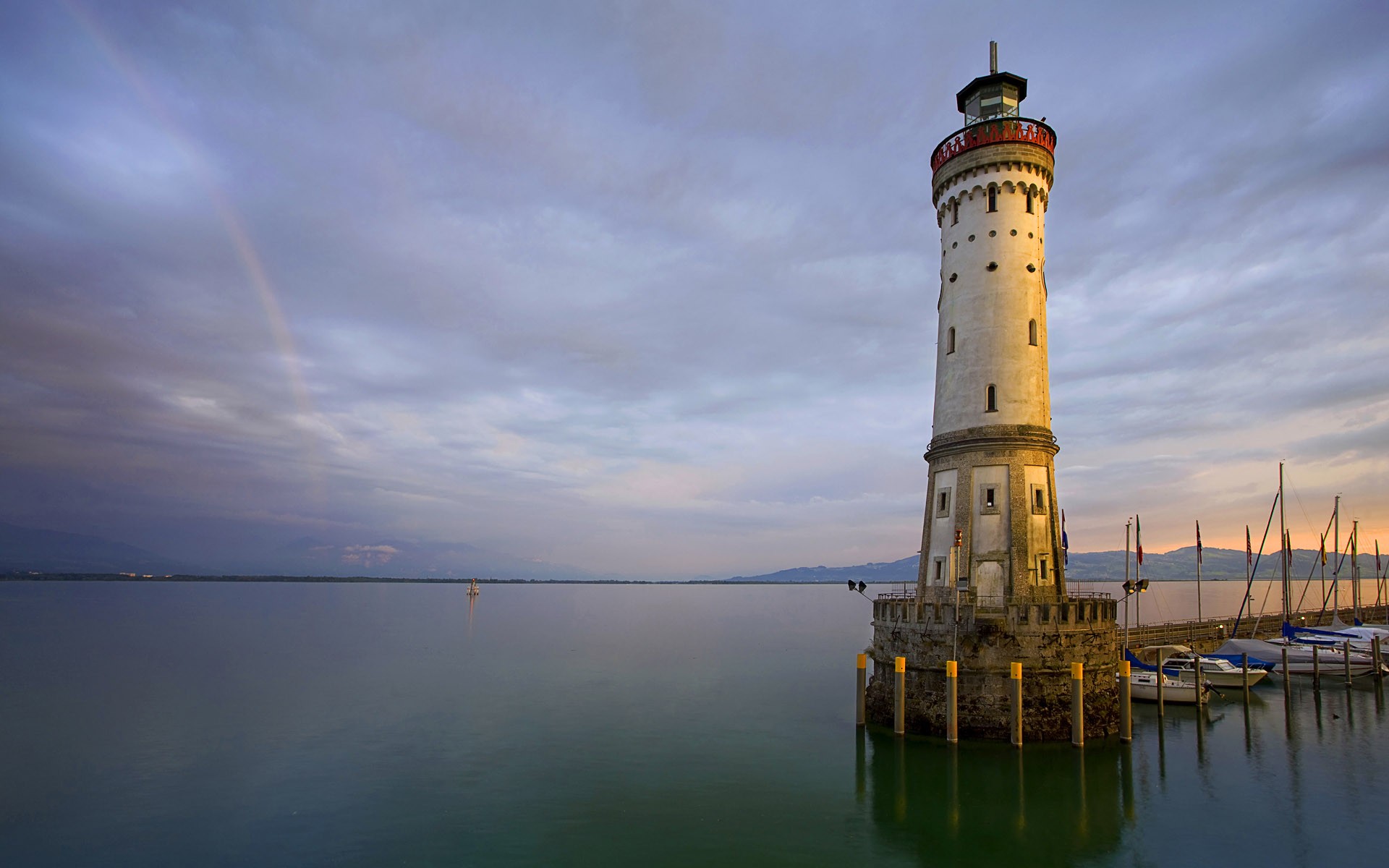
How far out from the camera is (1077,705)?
3334 cm

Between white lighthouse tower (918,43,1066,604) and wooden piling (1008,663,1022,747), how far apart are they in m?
4.12

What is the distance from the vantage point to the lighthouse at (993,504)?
111 ft

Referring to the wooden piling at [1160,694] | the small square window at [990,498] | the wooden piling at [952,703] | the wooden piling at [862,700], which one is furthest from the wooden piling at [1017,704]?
the wooden piling at [1160,694]

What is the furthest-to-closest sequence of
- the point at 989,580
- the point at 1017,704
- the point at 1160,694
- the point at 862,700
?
the point at 1160,694 → the point at 862,700 → the point at 989,580 → the point at 1017,704

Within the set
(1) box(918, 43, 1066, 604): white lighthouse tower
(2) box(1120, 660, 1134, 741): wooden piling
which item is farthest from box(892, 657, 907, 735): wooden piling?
(2) box(1120, 660, 1134, 741): wooden piling

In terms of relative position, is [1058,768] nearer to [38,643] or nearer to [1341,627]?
[1341,627]

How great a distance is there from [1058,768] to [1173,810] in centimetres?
412

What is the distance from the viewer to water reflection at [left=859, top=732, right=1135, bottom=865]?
1015 inches

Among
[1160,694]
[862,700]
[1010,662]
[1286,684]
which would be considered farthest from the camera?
[1286,684]

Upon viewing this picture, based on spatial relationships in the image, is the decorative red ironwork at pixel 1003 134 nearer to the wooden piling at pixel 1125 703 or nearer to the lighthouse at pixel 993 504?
the lighthouse at pixel 993 504

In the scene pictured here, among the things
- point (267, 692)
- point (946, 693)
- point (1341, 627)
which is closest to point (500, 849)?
point (946, 693)

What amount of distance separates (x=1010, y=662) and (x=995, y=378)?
13.7 m

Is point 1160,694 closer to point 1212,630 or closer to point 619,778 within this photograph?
point 1212,630

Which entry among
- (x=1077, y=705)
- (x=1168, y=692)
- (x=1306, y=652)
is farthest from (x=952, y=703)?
(x=1306, y=652)
